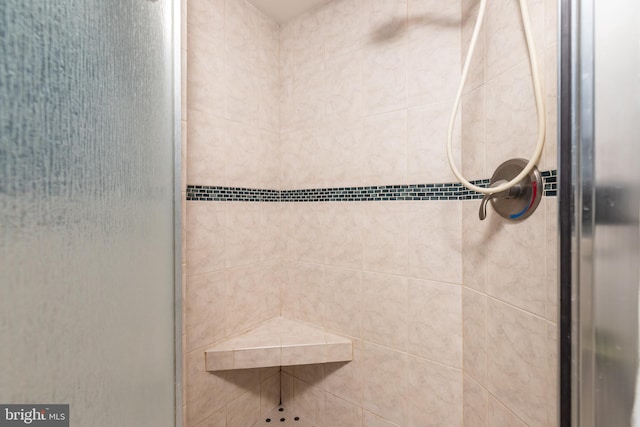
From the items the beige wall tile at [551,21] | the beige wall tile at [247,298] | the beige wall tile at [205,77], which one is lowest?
the beige wall tile at [247,298]

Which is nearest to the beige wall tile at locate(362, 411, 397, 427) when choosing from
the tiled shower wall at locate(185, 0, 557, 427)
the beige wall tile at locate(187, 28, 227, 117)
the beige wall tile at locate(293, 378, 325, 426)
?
the tiled shower wall at locate(185, 0, 557, 427)

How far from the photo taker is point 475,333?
1039 mm

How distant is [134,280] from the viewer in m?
0.38

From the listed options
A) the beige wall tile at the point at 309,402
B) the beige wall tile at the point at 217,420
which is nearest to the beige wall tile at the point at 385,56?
the beige wall tile at the point at 309,402

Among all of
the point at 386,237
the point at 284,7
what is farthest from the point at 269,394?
the point at 284,7

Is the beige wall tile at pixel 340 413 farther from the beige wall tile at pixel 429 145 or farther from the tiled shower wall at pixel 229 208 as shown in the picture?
the beige wall tile at pixel 429 145

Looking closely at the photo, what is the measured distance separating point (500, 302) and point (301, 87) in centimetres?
140

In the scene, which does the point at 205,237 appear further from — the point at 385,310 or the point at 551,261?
the point at 551,261

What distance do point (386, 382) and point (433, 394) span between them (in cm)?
21

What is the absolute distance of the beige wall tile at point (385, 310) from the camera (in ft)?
4.11

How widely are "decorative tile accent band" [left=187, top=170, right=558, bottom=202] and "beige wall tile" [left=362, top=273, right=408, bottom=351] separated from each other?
14.9 inches

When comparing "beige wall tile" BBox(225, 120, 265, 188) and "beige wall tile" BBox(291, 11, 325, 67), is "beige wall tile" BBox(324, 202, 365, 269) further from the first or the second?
"beige wall tile" BBox(291, 11, 325, 67)

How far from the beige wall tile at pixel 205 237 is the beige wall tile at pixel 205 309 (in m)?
0.05

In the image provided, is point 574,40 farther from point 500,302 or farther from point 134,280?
point 134,280
